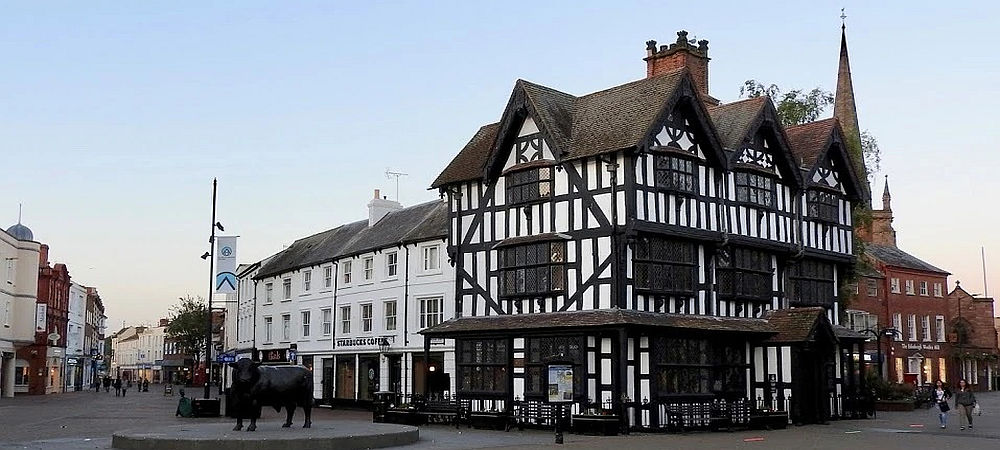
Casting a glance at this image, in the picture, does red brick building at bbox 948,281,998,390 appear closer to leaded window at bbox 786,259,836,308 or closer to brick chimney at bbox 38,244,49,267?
leaded window at bbox 786,259,836,308

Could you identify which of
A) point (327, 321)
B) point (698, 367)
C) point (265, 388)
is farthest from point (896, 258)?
point (265, 388)

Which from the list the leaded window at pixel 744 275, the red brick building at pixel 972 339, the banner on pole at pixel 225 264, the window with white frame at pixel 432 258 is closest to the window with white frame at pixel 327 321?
the window with white frame at pixel 432 258

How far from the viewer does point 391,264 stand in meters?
45.7

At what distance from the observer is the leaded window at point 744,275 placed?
33294 millimetres

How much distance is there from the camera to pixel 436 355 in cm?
4156

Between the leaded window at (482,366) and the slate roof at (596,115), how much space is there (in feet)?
18.6

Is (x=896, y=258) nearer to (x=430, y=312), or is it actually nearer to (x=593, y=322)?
(x=430, y=312)

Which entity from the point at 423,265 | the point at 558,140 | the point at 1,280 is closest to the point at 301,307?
the point at 423,265

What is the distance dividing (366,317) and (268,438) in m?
25.9

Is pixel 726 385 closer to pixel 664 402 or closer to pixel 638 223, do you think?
pixel 664 402

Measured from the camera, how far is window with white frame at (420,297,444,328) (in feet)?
139

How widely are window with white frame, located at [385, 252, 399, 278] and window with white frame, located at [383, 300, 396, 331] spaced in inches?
46.9

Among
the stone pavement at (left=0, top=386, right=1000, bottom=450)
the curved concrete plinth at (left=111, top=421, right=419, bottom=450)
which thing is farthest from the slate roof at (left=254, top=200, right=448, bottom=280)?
the curved concrete plinth at (left=111, top=421, right=419, bottom=450)

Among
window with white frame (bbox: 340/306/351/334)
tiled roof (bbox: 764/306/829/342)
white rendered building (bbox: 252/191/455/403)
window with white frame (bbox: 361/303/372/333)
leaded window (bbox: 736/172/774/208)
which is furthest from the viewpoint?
window with white frame (bbox: 340/306/351/334)
